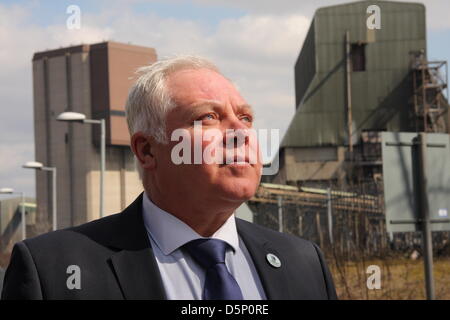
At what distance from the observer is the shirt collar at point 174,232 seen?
88.7 inches

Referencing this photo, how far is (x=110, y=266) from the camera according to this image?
222cm

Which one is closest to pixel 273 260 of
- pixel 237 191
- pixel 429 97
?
pixel 237 191

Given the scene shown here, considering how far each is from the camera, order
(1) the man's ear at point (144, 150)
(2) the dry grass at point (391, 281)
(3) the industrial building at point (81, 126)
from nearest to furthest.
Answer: (1) the man's ear at point (144, 150) < (2) the dry grass at point (391, 281) < (3) the industrial building at point (81, 126)

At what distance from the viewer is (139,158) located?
2342mm

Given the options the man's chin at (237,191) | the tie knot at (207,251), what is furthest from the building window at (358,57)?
the man's chin at (237,191)

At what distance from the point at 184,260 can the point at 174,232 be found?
3.1 inches

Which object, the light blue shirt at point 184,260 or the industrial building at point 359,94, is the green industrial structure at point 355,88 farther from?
the light blue shirt at point 184,260

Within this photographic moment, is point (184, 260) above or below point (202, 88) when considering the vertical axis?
below

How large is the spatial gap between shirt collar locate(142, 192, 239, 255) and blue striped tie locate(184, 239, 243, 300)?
2 centimetres

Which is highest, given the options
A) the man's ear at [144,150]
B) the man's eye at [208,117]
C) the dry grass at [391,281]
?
the man's eye at [208,117]

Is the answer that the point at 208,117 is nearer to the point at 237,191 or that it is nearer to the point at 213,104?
the point at 213,104

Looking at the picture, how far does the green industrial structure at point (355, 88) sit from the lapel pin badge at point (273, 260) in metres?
44.7

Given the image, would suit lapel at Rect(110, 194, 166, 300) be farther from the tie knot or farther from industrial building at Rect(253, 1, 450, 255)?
industrial building at Rect(253, 1, 450, 255)
